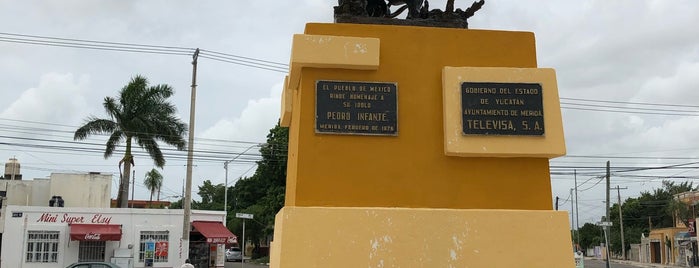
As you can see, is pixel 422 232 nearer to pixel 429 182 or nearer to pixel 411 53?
pixel 429 182

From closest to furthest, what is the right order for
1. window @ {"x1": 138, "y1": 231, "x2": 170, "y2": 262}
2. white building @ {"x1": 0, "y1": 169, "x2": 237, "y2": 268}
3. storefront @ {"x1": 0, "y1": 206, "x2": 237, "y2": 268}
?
storefront @ {"x1": 0, "y1": 206, "x2": 237, "y2": 268} < white building @ {"x1": 0, "y1": 169, "x2": 237, "y2": 268} < window @ {"x1": 138, "y1": 231, "x2": 170, "y2": 262}

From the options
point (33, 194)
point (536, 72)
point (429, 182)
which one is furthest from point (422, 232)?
point (33, 194)

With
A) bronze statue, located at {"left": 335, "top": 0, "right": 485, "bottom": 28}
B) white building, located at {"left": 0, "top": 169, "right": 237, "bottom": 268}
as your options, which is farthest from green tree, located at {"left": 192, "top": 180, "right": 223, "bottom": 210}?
bronze statue, located at {"left": 335, "top": 0, "right": 485, "bottom": 28}

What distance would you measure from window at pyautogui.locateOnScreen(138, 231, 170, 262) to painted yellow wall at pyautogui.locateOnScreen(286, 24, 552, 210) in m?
20.8

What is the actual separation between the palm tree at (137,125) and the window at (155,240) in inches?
137

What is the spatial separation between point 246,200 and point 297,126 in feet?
132

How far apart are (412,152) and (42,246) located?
21825 millimetres

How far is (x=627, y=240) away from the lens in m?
59.9

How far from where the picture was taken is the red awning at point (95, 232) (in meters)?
23.5

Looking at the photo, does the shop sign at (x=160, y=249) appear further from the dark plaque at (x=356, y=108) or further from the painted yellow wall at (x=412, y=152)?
the dark plaque at (x=356, y=108)

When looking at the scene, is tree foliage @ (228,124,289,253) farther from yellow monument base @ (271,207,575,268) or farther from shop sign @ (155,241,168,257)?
yellow monument base @ (271,207,575,268)

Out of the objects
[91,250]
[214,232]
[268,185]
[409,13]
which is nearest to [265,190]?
[268,185]

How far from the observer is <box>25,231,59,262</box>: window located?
23.0 m

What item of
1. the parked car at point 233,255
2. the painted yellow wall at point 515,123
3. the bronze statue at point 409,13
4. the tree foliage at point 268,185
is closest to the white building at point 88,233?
the tree foliage at point 268,185
